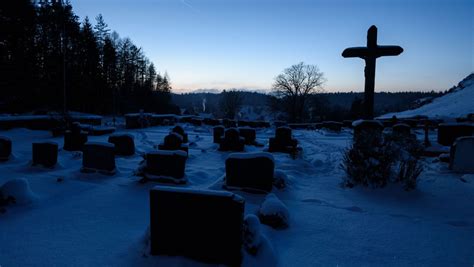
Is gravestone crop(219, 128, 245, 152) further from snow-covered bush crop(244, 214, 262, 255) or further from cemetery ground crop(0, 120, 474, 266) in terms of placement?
snow-covered bush crop(244, 214, 262, 255)

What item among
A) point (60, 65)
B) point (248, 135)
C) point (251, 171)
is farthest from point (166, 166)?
point (60, 65)

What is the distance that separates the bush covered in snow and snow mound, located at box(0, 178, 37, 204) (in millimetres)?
7199

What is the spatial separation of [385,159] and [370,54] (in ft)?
18.2

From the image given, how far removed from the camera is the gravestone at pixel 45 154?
880cm

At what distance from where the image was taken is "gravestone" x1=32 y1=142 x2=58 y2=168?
8.80 metres

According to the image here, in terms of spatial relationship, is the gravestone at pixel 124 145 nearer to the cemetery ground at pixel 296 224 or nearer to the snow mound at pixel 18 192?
the cemetery ground at pixel 296 224

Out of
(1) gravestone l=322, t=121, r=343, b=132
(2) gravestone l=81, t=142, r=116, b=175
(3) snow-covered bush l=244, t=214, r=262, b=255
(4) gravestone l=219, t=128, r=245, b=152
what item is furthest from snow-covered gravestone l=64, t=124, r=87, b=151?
(1) gravestone l=322, t=121, r=343, b=132

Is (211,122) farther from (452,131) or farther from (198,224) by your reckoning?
(198,224)

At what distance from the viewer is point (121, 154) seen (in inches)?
462

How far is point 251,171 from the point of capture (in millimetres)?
6586

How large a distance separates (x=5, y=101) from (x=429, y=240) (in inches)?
1236

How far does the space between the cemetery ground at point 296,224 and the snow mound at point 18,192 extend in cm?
11

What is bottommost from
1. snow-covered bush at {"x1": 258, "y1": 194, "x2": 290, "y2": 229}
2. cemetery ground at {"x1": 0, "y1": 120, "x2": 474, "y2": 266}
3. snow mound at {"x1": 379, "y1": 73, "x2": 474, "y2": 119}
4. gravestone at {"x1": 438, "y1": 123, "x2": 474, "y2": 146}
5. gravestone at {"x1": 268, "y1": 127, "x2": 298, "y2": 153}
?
cemetery ground at {"x1": 0, "y1": 120, "x2": 474, "y2": 266}

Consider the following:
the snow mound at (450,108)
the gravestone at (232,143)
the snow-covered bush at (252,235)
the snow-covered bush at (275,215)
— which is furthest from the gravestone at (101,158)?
the snow mound at (450,108)
